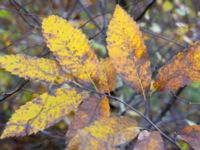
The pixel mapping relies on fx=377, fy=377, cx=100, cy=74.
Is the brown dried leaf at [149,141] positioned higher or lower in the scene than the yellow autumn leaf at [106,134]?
lower

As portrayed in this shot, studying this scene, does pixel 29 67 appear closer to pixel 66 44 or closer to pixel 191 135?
pixel 66 44

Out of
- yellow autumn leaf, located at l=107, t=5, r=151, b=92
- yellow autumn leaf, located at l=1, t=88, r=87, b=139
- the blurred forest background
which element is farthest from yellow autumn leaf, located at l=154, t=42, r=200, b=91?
the blurred forest background

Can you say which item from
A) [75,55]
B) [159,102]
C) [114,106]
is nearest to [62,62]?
[75,55]

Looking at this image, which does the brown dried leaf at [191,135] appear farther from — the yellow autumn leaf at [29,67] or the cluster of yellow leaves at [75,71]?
the yellow autumn leaf at [29,67]

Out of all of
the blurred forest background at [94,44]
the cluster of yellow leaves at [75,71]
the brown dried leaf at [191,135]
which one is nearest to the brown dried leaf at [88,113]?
the cluster of yellow leaves at [75,71]

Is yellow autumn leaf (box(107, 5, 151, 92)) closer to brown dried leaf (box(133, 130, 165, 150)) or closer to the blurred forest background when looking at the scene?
brown dried leaf (box(133, 130, 165, 150))

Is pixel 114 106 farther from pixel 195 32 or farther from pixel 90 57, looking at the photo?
pixel 90 57
